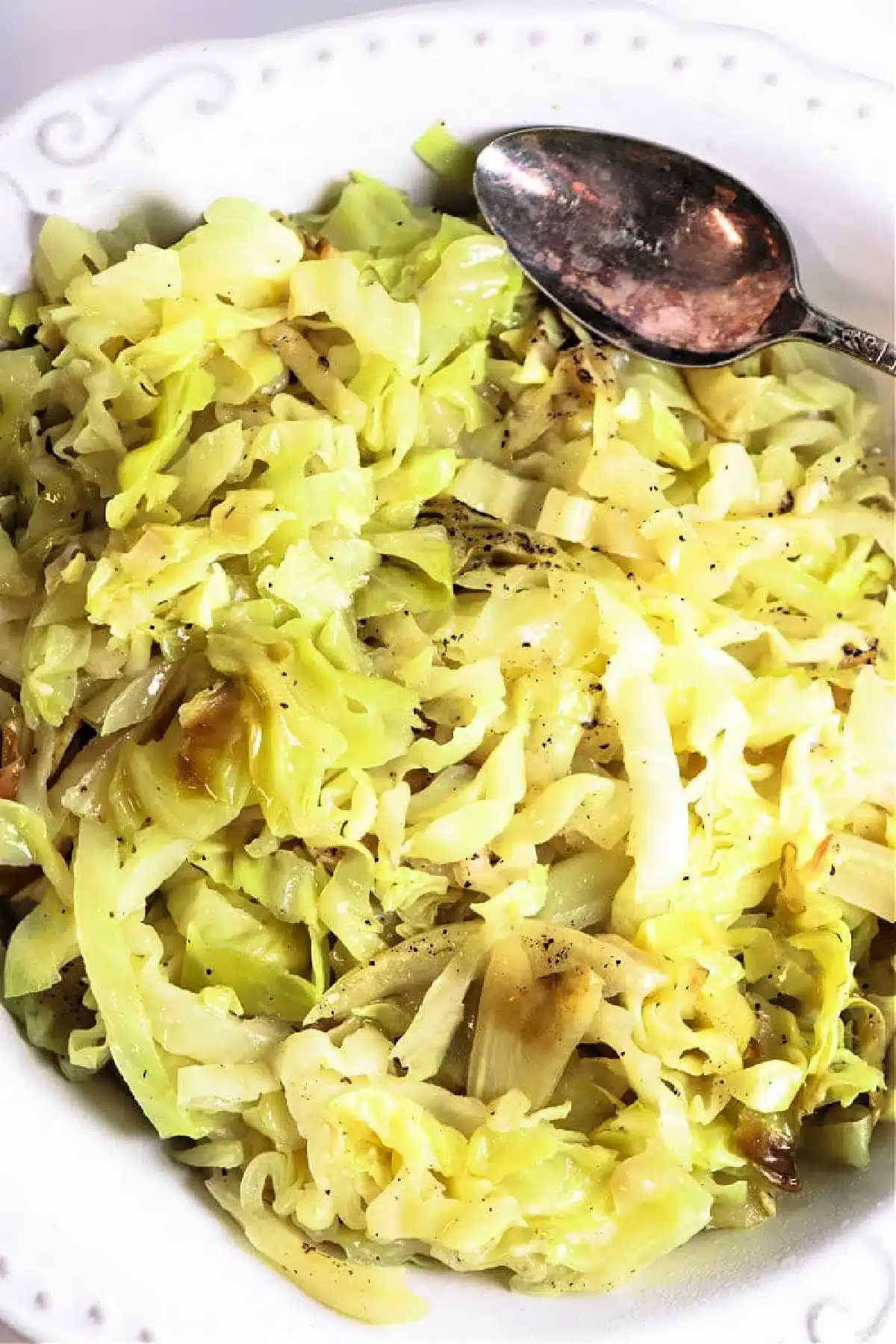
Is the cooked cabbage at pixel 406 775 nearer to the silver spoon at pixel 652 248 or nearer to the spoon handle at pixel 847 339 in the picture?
the silver spoon at pixel 652 248

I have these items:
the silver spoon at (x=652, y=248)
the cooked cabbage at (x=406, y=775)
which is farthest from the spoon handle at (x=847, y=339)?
the cooked cabbage at (x=406, y=775)

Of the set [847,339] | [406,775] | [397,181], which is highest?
[397,181]

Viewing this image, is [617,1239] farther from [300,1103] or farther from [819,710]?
[819,710]

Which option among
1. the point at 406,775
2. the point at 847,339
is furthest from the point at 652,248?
the point at 406,775

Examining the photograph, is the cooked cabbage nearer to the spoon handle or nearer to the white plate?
the white plate

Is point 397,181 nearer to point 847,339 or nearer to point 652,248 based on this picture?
point 652,248

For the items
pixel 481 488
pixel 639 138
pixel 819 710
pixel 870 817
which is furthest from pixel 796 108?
pixel 870 817

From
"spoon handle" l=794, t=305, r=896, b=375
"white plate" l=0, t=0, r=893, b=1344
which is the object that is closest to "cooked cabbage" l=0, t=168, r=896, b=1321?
"white plate" l=0, t=0, r=893, b=1344

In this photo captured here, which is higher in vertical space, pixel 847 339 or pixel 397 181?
pixel 397 181
